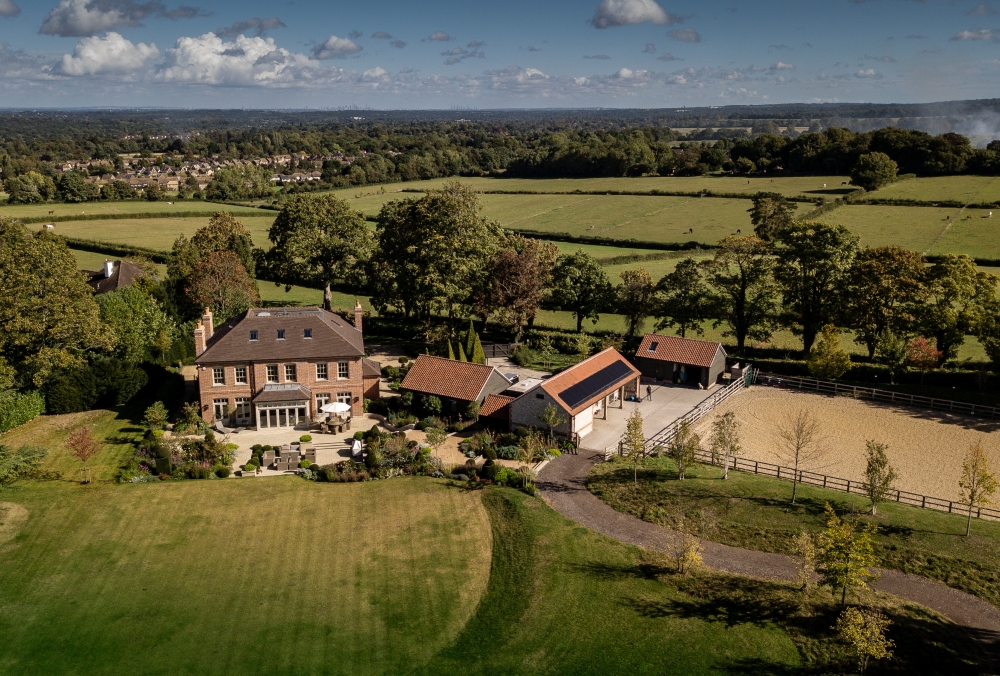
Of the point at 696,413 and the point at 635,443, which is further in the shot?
the point at 696,413

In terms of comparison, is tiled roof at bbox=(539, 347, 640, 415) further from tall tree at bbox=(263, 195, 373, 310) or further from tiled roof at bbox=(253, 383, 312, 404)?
tall tree at bbox=(263, 195, 373, 310)

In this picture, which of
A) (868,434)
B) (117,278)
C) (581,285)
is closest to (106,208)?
(117,278)

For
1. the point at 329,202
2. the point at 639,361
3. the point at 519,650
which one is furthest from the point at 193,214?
the point at 519,650

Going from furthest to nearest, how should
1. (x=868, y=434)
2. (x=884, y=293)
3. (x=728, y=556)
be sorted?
1. (x=884, y=293)
2. (x=868, y=434)
3. (x=728, y=556)

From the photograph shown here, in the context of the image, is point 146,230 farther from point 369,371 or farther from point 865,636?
point 865,636

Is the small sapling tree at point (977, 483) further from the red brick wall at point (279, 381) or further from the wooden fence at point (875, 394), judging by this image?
the red brick wall at point (279, 381)

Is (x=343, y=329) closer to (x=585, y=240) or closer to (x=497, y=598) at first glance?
(x=497, y=598)
